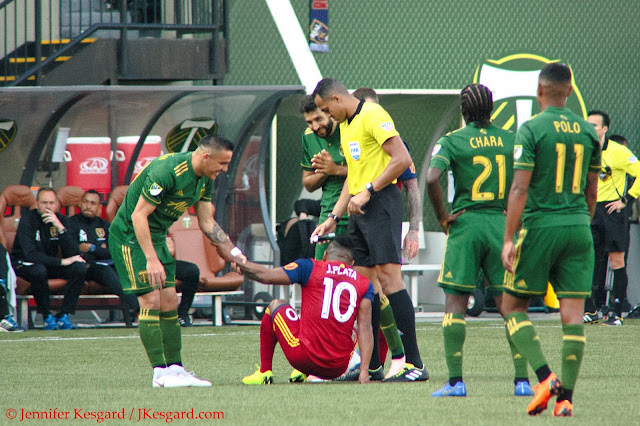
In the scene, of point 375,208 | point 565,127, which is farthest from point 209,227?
point 565,127

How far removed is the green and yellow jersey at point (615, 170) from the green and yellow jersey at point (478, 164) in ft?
20.6

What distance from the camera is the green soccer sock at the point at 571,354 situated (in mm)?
5223

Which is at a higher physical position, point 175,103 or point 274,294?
point 175,103

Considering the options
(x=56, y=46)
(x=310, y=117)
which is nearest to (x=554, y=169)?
(x=310, y=117)

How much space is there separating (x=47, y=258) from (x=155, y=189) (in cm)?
561

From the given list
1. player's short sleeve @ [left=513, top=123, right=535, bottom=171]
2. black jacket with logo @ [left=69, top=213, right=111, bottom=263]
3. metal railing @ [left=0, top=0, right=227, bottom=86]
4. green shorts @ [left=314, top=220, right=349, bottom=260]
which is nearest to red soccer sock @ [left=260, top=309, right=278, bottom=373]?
green shorts @ [left=314, top=220, right=349, bottom=260]

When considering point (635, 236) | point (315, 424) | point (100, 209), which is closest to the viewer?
point (315, 424)

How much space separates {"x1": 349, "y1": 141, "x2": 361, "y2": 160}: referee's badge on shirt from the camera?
6.90 m

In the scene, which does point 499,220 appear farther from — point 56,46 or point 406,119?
point 56,46

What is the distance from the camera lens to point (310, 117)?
24.5 feet

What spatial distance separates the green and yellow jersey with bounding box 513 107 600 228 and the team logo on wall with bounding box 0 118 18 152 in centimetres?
895

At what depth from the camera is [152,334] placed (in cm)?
682

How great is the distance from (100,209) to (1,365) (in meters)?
4.82

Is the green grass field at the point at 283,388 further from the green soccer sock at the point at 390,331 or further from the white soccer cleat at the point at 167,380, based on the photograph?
the green soccer sock at the point at 390,331
